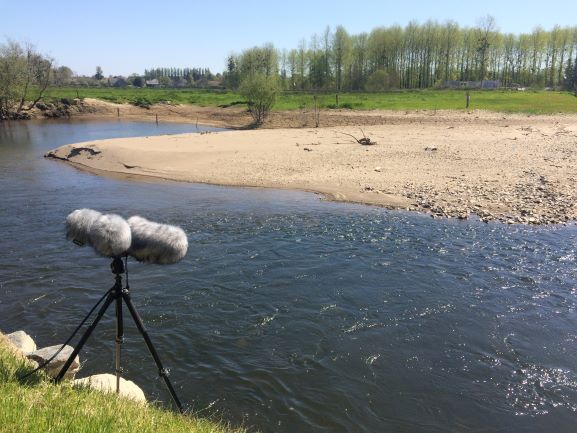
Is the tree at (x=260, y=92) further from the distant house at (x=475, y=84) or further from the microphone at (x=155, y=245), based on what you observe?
the distant house at (x=475, y=84)

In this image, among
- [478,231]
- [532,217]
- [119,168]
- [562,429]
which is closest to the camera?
[562,429]

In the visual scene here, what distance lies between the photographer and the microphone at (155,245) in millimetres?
4301

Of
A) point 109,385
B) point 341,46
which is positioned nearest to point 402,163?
point 109,385

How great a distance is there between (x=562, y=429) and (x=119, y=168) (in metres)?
23.9

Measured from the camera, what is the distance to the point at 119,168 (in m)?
25.8

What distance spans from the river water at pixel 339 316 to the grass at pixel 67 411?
1.80 m

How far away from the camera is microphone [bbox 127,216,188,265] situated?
14.1 feet

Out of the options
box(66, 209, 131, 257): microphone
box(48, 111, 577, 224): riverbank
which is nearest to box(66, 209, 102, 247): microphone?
box(66, 209, 131, 257): microphone

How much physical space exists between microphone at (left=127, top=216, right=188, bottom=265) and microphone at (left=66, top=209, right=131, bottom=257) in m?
0.12

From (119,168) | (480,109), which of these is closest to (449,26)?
(480,109)

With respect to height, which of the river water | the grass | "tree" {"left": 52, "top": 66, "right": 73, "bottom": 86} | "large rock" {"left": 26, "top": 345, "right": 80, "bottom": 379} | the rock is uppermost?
"tree" {"left": 52, "top": 66, "right": 73, "bottom": 86}

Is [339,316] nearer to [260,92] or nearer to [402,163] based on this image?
[402,163]

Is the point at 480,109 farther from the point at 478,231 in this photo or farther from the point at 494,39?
the point at 494,39

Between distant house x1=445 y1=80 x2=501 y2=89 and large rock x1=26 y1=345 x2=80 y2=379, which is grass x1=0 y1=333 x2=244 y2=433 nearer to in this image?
large rock x1=26 y1=345 x2=80 y2=379
